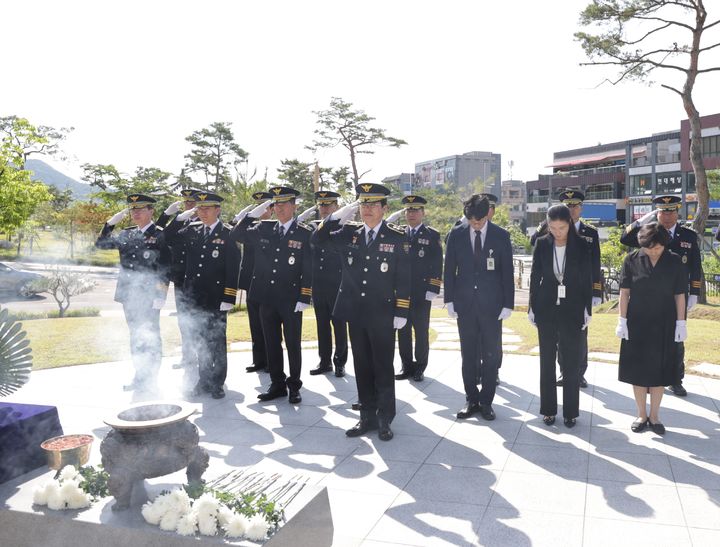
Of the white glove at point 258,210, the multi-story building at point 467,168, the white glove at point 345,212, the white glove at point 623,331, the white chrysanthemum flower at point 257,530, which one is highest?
the multi-story building at point 467,168

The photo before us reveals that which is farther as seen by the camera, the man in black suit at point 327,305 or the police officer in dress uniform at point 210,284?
the man in black suit at point 327,305

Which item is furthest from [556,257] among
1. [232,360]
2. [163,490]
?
[232,360]

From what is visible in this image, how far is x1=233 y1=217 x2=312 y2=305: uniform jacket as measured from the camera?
6.52 meters

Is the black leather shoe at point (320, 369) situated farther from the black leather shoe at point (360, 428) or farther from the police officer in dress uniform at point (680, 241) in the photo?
the police officer in dress uniform at point (680, 241)

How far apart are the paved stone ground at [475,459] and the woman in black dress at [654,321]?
1.59 ft

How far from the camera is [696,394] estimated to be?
6.81 m

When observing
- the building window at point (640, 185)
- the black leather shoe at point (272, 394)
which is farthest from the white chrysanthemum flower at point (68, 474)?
the building window at point (640, 185)

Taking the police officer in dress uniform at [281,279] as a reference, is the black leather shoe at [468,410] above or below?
below

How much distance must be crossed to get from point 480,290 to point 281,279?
2.08 m

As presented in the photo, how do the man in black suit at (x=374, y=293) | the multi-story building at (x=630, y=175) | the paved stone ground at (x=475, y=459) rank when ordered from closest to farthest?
the paved stone ground at (x=475, y=459) → the man in black suit at (x=374, y=293) → the multi-story building at (x=630, y=175)

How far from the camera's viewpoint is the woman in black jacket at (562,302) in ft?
18.3

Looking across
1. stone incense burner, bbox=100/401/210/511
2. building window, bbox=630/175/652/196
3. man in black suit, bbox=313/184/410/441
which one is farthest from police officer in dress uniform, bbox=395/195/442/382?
building window, bbox=630/175/652/196

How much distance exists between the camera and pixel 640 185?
6053 cm

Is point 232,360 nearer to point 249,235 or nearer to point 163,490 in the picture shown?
point 249,235
